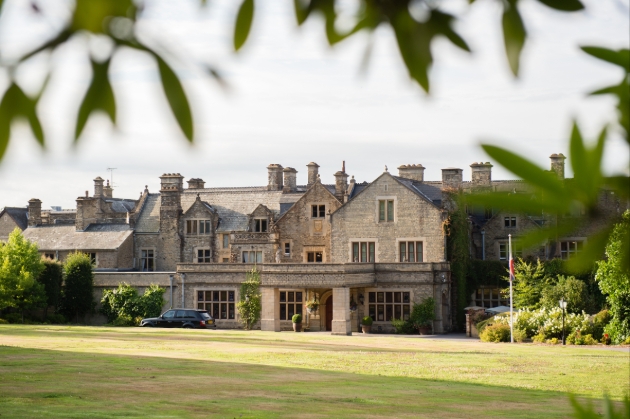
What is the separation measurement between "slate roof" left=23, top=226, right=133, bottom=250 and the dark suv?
9.07 m

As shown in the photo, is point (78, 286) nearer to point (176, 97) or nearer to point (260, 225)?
point (260, 225)

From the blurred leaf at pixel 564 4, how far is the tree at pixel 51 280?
1702 inches

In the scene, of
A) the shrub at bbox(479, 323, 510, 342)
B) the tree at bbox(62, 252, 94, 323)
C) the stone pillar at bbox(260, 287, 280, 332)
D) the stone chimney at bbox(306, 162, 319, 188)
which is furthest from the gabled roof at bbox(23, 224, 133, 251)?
the shrub at bbox(479, 323, 510, 342)

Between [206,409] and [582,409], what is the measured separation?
12.3 metres

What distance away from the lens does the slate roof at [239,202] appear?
46.1 metres

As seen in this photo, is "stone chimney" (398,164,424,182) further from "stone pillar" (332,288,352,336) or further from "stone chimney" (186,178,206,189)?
"stone chimney" (186,178,206,189)

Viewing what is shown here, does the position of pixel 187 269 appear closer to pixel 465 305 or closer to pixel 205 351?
pixel 465 305

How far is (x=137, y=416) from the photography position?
11.8m

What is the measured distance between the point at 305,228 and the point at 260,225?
292 cm

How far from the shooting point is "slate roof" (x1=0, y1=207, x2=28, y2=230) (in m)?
57.5

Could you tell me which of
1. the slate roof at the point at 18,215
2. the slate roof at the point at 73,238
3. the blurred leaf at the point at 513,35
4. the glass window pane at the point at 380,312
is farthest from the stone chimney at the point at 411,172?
the blurred leaf at the point at 513,35

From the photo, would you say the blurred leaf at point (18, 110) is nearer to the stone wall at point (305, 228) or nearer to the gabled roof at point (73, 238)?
the stone wall at point (305, 228)

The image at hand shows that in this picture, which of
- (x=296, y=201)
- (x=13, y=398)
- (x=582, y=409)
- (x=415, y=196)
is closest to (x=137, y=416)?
(x=13, y=398)

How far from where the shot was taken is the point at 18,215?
2304 inches
